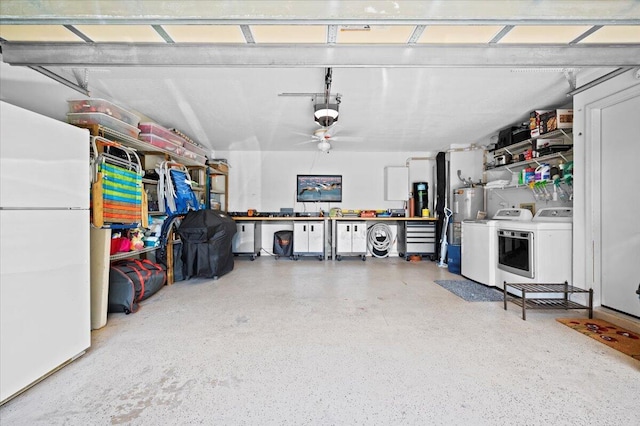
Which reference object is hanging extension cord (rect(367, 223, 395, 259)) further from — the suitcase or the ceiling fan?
the ceiling fan

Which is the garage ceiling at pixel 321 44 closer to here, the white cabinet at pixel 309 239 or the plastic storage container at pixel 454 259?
the plastic storage container at pixel 454 259

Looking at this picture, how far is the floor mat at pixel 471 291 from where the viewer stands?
120 inches

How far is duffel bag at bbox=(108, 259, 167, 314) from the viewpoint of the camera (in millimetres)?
2572

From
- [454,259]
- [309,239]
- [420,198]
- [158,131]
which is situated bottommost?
[454,259]

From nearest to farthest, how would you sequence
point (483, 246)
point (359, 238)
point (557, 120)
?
point (557, 120) < point (483, 246) < point (359, 238)

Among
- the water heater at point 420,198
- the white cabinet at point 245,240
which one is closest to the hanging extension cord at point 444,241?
the water heater at point 420,198

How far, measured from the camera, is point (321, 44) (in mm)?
1756

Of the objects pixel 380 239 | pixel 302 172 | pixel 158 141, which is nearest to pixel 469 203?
pixel 380 239

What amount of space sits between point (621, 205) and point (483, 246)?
137 centimetres

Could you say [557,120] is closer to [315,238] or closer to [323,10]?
[323,10]

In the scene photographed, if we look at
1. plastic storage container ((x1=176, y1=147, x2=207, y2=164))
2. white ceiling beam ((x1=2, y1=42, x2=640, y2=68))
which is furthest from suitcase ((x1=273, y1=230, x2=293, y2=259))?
white ceiling beam ((x1=2, y1=42, x2=640, y2=68))

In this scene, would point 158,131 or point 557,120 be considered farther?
point 158,131

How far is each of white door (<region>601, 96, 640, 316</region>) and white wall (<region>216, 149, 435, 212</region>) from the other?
379 centimetres

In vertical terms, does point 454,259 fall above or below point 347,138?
below
